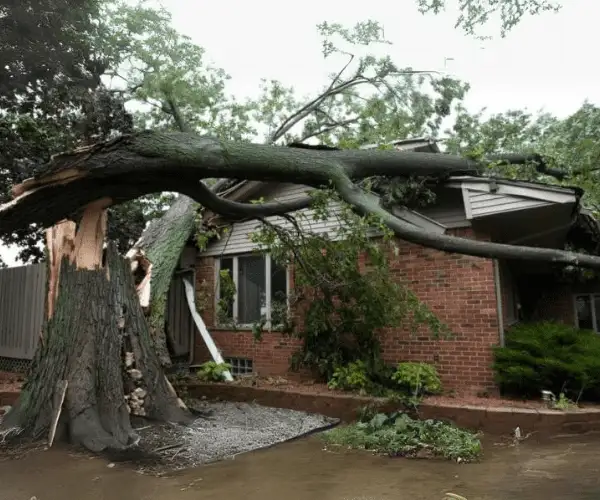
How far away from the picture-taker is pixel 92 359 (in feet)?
17.6

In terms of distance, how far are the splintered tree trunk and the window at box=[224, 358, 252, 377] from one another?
4328mm

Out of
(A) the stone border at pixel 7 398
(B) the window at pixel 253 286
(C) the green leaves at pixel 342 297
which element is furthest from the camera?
(B) the window at pixel 253 286

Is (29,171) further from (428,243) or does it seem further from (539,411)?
(539,411)

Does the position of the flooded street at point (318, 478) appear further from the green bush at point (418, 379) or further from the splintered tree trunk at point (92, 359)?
the green bush at point (418, 379)

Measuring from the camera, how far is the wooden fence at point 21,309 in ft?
33.9

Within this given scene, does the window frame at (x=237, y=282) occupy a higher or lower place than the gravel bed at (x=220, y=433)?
higher

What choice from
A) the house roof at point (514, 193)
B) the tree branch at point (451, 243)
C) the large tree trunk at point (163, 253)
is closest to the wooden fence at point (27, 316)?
the large tree trunk at point (163, 253)

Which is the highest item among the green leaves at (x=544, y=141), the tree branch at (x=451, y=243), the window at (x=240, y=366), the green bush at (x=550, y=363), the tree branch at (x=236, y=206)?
the green leaves at (x=544, y=141)

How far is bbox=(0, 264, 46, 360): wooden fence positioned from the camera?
1033cm

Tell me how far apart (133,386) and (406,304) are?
382cm

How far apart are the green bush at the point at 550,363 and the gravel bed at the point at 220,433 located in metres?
2.59

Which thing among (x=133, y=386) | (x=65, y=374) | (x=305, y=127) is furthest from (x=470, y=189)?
(x=305, y=127)

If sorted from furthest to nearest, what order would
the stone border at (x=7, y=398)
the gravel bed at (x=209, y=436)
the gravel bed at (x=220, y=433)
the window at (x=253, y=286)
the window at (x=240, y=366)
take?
the window at (x=240, y=366), the window at (x=253, y=286), the stone border at (x=7, y=398), the gravel bed at (x=220, y=433), the gravel bed at (x=209, y=436)

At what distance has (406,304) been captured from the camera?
23.2 feet
